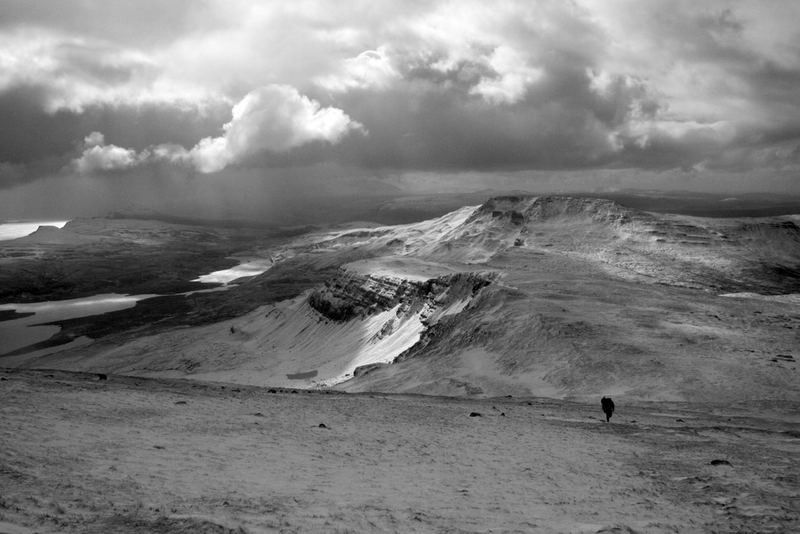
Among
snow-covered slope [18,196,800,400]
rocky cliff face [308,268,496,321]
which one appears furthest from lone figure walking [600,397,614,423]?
rocky cliff face [308,268,496,321]

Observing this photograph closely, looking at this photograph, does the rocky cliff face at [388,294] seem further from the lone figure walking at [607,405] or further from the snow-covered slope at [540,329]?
the lone figure walking at [607,405]

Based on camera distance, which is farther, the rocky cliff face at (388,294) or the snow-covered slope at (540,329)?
the rocky cliff face at (388,294)

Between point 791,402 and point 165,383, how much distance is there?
3116 centimetres

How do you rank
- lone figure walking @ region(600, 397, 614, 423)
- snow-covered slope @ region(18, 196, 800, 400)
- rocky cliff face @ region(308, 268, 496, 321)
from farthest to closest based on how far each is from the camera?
rocky cliff face @ region(308, 268, 496, 321), snow-covered slope @ region(18, 196, 800, 400), lone figure walking @ region(600, 397, 614, 423)

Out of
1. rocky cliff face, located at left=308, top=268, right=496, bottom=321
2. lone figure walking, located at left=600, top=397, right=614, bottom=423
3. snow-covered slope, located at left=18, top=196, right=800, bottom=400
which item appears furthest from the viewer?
rocky cliff face, located at left=308, top=268, right=496, bottom=321

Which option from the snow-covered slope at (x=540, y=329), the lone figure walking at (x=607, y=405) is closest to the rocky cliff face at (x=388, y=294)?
the snow-covered slope at (x=540, y=329)

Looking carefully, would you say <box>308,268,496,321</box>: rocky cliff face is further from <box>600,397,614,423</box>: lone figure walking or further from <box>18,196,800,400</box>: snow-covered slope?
<box>600,397,614,423</box>: lone figure walking

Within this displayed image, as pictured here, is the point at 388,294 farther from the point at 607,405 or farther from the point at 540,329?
the point at 607,405

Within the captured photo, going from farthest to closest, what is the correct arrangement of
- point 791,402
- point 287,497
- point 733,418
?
1. point 791,402
2. point 733,418
3. point 287,497

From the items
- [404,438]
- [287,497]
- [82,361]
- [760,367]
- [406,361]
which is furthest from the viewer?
[82,361]

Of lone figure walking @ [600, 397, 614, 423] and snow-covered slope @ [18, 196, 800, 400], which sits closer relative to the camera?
lone figure walking @ [600, 397, 614, 423]

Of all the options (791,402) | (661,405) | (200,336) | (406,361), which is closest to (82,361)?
(200,336)

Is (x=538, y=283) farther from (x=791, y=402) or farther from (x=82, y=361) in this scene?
(x=82, y=361)

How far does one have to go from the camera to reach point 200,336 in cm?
9425
